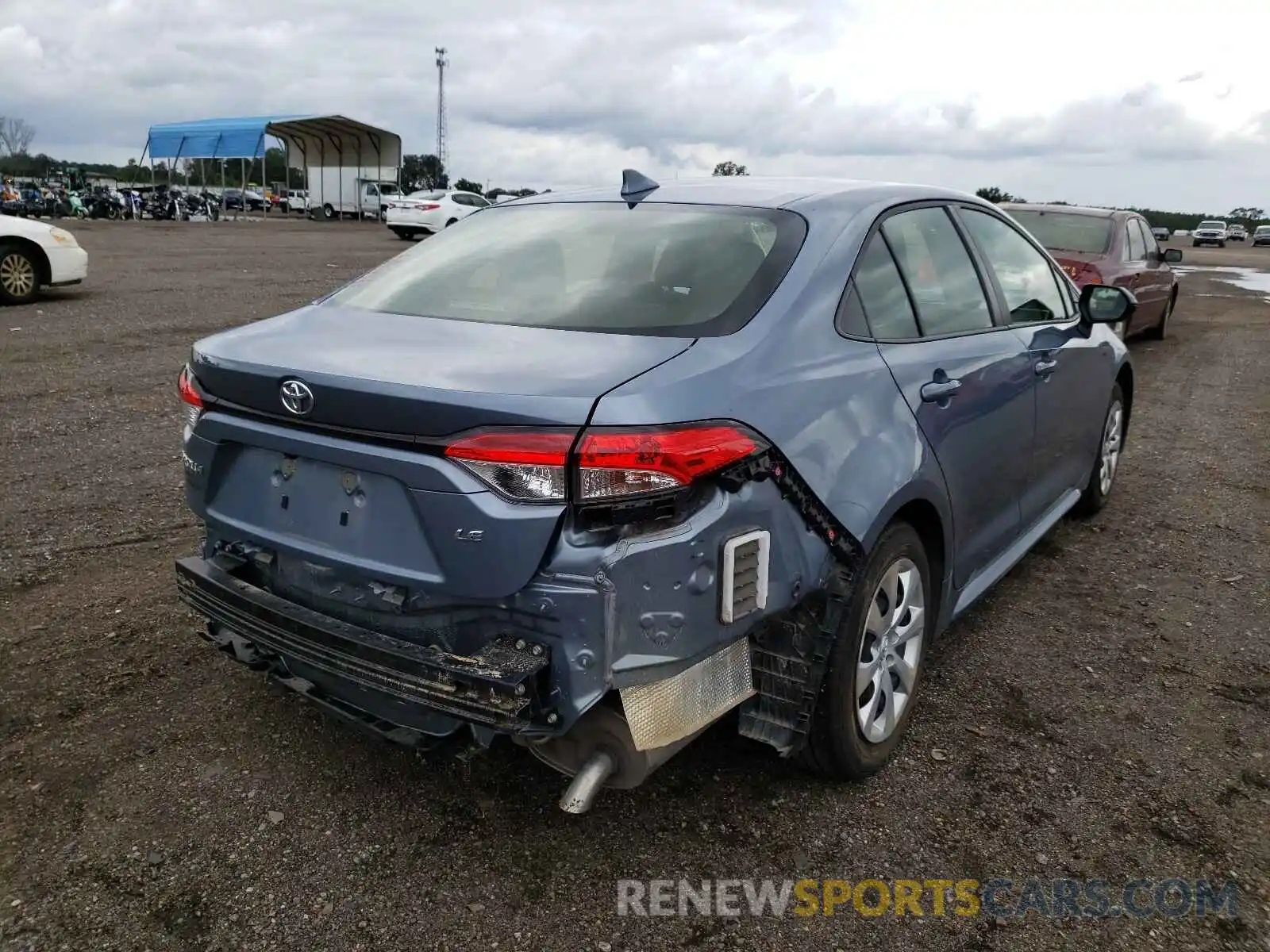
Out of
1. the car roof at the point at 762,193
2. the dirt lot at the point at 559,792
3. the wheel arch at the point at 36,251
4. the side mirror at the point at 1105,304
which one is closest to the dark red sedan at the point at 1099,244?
the side mirror at the point at 1105,304

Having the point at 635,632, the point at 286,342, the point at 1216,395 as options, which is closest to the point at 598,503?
the point at 635,632

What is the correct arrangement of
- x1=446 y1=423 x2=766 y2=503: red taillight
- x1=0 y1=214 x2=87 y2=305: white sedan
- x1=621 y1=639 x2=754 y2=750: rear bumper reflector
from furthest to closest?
x1=0 y1=214 x2=87 y2=305: white sedan < x1=621 y1=639 x2=754 y2=750: rear bumper reflector < x1=446 y1=423 x2=766 y2=503: red taillight

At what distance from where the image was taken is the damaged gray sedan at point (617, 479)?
2174mm

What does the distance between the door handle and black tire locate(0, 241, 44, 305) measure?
12.2 m

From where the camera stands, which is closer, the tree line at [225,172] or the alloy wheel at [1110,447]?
the alloy wheel at [1110,447]

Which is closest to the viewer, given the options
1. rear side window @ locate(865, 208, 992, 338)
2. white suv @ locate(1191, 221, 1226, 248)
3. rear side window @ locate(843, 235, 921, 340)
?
rear side window @ locate(843, 235, 921, 340)

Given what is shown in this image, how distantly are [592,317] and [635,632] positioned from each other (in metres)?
0.92

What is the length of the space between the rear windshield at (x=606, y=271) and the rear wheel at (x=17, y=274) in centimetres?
1066

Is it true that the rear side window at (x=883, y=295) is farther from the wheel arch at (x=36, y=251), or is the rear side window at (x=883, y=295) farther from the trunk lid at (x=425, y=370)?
the wheel arch at (x=36, y=251)

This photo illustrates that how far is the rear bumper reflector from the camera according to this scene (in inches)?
89.7

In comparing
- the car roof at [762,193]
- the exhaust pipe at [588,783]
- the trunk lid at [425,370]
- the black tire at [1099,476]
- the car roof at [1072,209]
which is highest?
the car roof at [1072,209]

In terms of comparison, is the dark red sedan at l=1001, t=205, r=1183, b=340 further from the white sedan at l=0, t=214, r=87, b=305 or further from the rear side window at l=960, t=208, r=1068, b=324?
the white sedan at l=0, t=214, r=87, b=305

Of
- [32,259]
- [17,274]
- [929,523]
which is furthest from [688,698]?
[32,259]

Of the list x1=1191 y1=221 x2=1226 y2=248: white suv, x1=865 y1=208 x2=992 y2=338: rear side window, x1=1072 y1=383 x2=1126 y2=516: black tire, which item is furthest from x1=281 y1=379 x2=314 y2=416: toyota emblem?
x1=1191 y1=221 x2=1226 y2=248: white suv
